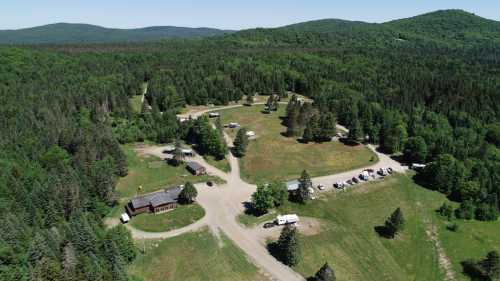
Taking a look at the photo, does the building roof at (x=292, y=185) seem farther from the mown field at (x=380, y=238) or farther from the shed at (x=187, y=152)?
the shed at (x=187, y=152)

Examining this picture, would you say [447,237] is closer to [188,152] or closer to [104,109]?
[188,152]

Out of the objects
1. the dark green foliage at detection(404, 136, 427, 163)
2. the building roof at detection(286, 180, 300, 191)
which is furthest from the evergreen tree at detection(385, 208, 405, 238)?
the dark green foliage at detection(404, 136, 427, 163)

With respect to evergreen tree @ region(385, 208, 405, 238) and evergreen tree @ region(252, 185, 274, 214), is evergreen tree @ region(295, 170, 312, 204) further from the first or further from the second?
evergreen tree @ region(385, 208, 405, 238)

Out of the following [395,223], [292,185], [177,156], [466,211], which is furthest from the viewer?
[177,156]

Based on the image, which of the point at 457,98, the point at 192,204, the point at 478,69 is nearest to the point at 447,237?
the point at 192,204

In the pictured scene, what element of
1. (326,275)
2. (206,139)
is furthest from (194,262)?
(206,139)

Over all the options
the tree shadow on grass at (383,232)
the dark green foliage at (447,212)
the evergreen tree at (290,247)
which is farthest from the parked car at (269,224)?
the dark green foliage at (447,212)

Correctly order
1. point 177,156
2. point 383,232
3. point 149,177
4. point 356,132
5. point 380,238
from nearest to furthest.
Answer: point 380,238, point 383,232, point 149,177, point 177,156, point 356,132

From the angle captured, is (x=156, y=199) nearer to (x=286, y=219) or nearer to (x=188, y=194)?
(x=188, y=194)
